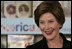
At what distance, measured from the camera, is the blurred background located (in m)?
1.18

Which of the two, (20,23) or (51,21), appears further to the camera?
(20,23)

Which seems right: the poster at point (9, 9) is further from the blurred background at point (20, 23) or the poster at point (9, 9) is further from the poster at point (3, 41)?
the poster at point (3, 41)

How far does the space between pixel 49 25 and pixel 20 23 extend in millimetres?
466

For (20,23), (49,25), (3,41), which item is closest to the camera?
Answer: (49,25)

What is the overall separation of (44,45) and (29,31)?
0.40 meters

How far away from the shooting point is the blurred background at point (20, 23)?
3.86 ft

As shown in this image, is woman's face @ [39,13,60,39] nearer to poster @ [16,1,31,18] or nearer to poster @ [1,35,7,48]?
poster @ [16,1,31,18]

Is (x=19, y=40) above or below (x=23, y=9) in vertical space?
below

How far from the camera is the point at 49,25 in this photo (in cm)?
78

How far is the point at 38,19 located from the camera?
0.80 m

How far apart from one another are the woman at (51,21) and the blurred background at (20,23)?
35cm

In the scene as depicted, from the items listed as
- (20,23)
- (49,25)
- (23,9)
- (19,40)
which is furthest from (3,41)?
(49,25)

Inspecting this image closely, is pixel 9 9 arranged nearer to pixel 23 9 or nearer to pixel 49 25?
pixel 23 9

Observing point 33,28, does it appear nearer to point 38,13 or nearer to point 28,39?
point 28,39
